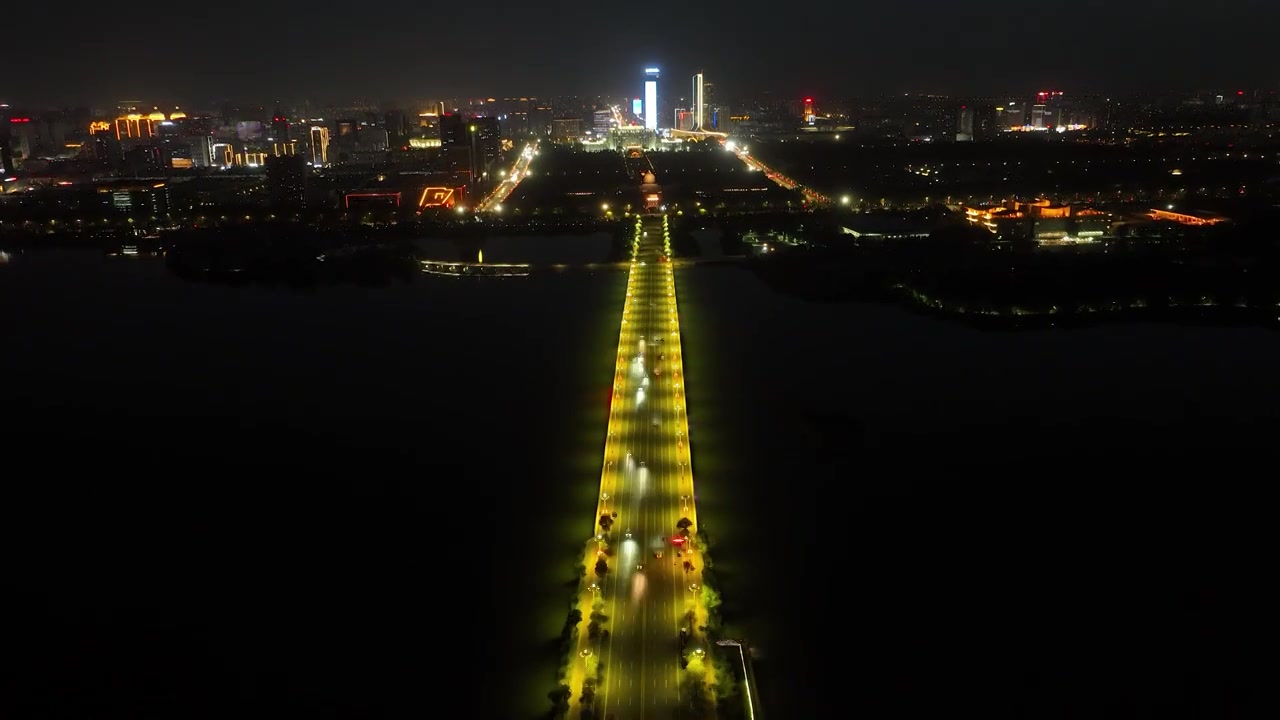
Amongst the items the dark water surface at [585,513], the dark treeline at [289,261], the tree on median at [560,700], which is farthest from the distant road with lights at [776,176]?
the tree on median at [560,700]

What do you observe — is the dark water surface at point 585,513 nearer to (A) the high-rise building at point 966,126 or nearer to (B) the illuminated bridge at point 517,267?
(B) the illuminated bridge at point 517,267

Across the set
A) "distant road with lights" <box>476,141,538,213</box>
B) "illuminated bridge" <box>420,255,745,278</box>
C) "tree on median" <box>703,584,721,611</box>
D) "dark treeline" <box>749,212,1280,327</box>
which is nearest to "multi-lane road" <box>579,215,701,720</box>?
"tree on median" <box>703,584,721,611</box>

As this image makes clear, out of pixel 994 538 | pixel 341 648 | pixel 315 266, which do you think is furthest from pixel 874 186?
pixel 341 648

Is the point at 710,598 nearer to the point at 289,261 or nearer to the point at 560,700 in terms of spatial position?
the point at 560,700

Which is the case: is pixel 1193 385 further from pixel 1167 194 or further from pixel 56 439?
pixel 1167 194

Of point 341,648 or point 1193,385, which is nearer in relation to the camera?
point 341,648

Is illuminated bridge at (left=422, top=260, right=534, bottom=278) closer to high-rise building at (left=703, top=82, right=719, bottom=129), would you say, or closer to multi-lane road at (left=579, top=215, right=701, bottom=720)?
multi-lane road at (left=579, top=215, right=701, bottom=720)
